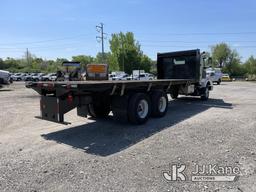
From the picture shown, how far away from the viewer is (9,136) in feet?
22.5

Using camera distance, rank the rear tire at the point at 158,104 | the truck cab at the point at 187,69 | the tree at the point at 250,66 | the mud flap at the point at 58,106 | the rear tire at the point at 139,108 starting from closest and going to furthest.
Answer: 1. the mud flap at the point at 58,106
2. the rear tire at the point at 139,108
3. the rear tire at the point at 158,104
4. the truck cab at the point at 187,69
5. the tree at the point at 250,66

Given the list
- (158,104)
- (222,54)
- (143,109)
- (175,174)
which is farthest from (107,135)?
(222,54)

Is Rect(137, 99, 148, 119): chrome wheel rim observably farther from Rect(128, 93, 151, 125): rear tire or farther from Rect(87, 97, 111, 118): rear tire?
Rect(87, 97, 111, 118): rear tire

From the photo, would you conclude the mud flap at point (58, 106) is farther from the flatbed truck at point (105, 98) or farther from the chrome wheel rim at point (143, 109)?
the chrome wheel rim at point (143, 109)

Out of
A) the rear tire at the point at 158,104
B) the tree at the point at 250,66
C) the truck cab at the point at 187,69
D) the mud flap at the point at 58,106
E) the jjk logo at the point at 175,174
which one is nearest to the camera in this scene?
the jjk logo at the point at 175,174

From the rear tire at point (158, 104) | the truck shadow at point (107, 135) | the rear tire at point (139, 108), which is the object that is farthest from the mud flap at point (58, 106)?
the rear tire at point (158, 104)

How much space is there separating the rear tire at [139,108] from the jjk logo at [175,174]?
10.9 feet

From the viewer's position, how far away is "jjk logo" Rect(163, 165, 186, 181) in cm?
413

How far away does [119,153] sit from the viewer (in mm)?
5336

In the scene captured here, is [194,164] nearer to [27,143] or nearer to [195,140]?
[195,140]

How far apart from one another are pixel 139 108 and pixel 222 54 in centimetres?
8478

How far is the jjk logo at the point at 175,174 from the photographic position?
4.13 meters

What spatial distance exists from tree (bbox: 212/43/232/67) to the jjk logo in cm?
8704

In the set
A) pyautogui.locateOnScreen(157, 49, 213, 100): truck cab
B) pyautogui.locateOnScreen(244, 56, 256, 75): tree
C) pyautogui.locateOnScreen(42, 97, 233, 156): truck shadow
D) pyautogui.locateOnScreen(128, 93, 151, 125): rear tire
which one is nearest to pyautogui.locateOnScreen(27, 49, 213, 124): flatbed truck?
pyautogui.locateOnScreen(128, 93, 151, 125): rear tire
